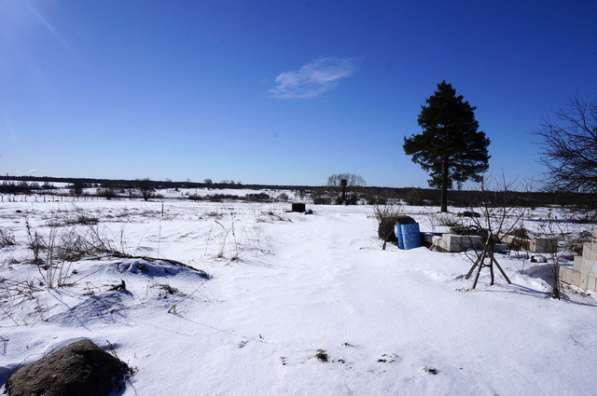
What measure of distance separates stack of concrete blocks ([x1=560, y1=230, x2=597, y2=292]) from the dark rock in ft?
16.9

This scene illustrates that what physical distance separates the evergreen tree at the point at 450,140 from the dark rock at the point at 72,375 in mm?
18659

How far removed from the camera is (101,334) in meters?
2.60

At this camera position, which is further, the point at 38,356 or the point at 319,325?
the point at 319,325

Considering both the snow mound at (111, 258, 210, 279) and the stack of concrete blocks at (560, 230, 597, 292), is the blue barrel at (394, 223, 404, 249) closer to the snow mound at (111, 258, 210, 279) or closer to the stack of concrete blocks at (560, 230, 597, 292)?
the stack of concrete blocks at (560, 230, 597, 292)

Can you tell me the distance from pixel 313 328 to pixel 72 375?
1.86 metres

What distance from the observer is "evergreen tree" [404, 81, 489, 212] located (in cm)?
1762

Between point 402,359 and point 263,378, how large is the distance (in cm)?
106

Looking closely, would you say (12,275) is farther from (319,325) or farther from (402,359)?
(402,359)

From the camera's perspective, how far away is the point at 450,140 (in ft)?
58.2

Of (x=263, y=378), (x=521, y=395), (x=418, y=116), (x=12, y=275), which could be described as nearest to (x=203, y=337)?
(x=263, y=378)

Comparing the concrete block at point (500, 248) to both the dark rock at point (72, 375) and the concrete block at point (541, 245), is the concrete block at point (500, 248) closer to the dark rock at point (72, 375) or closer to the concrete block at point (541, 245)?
the concrete block at point (541, 245)

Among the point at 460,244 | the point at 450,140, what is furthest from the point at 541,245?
the point at 450,140

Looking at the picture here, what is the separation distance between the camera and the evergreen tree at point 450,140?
1762cm

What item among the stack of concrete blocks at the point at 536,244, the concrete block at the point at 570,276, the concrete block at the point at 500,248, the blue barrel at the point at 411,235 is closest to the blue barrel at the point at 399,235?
the blue barrel at the point at 411,235
